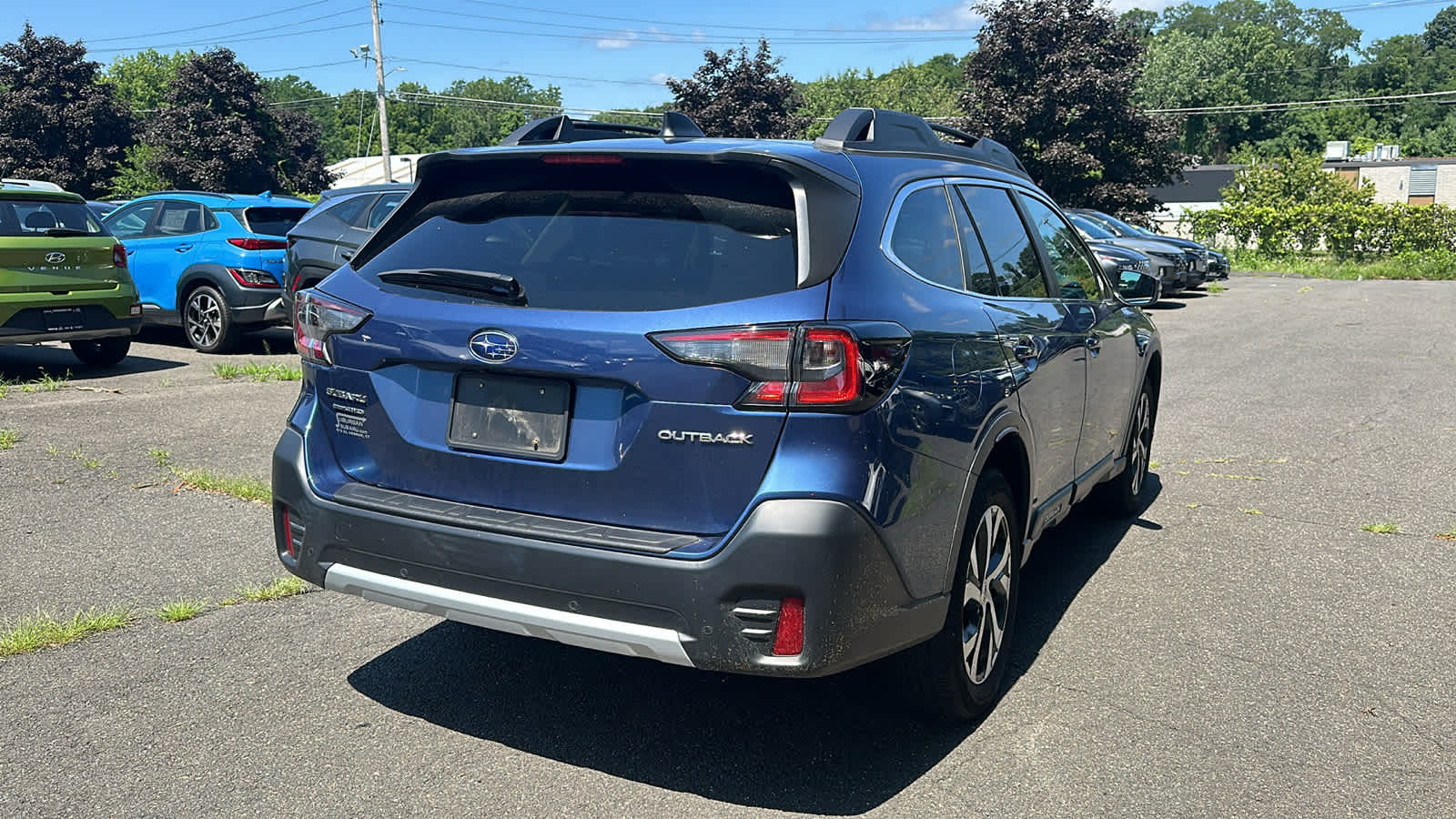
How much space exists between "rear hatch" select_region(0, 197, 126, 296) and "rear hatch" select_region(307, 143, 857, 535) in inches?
300

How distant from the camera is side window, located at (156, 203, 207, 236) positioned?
42.1ft

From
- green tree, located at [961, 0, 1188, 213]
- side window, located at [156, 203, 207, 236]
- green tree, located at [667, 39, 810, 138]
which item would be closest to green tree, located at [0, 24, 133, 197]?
green tree, located at [667, 39, 810, 138]

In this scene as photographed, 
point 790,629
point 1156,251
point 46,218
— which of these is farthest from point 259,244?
point 1156,251

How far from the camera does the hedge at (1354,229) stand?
Result: 1341 inches

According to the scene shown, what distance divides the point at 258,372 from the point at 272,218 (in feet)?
8.92

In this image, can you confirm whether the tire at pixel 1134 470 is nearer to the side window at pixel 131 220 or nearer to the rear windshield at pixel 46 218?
the rear windshield at pixel 46 218

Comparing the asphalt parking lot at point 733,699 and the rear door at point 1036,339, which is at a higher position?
the rear door at point 1036,339

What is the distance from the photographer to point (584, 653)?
4410 millimetres

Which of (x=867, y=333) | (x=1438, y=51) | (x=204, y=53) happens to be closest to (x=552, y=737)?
(x=867, y=333)

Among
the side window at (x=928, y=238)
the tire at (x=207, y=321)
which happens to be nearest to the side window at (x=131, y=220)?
the tire at (x=207, y=321)

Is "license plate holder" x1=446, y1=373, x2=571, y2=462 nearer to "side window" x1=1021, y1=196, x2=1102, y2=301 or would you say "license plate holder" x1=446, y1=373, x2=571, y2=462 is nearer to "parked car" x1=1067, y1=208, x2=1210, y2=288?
"side window" x1=1021, y1=196, x2=1102, y2=301

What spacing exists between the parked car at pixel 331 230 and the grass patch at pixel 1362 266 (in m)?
25.7

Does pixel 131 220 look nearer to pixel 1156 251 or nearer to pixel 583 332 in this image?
pixel 583 332

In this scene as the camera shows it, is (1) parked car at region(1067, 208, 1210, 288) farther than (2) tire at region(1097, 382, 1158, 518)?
Yes
